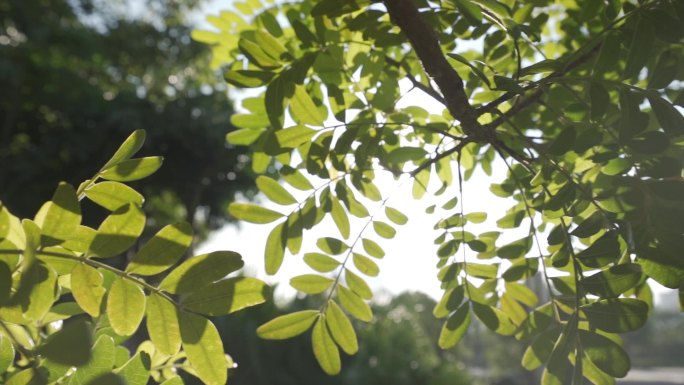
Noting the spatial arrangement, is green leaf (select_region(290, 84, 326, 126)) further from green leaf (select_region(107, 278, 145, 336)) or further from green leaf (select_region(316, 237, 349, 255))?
green leaf (select_region(107, 278, 145, 336))

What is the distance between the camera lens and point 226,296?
42 centimetres

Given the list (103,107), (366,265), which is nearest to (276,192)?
(366,265)

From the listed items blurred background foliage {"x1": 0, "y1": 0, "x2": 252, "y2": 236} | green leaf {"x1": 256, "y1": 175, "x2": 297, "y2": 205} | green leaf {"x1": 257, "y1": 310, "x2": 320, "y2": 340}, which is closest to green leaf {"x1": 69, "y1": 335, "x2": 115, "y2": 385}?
green leaf {"x1": 257, "y1": 310, "x2": 320, "y2": 340}

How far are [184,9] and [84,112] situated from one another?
3.23 metres

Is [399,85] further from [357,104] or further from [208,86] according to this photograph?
[208,86]

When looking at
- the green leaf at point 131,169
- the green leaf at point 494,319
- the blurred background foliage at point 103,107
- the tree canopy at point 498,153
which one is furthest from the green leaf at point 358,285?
the blurred background foliage at point 103,107

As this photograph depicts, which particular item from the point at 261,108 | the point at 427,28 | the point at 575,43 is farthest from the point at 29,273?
the point at 575,43

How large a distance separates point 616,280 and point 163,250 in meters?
0.38

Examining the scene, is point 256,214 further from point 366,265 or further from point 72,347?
point 72,347

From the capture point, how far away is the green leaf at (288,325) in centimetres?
63

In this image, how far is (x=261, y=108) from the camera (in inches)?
31.9

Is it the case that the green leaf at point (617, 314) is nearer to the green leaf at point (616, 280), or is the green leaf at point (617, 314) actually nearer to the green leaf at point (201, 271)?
the green leaf at point (616, 280)

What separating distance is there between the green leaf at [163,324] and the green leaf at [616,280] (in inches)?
14.3

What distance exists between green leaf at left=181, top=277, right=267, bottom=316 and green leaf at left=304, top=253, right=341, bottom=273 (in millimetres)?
344
